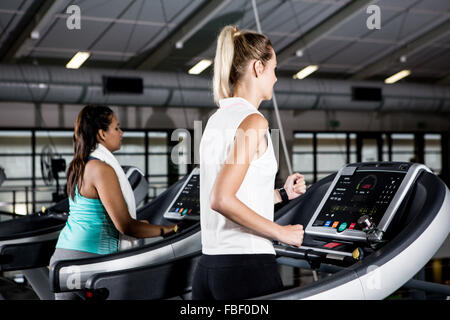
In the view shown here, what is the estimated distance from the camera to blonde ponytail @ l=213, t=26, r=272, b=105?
122cm

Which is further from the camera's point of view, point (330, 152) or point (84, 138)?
point (330, 152)

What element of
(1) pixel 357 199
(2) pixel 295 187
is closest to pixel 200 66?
(1) pixel 357 199

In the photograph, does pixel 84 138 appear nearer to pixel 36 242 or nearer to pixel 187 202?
pixel 187 202

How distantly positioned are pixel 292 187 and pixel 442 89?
10.2 m

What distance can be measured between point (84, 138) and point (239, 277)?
43.8 inches

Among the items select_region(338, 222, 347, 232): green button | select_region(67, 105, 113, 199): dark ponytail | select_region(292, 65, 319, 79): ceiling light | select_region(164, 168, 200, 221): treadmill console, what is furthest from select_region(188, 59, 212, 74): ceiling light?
select_region(338, 222, 347, 232): green button

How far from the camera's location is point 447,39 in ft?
32.7

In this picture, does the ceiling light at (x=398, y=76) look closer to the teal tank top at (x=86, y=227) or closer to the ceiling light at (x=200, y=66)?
the ceiling light at (x=200, y=66)

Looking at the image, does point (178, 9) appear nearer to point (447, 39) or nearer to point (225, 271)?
point (447, 39)

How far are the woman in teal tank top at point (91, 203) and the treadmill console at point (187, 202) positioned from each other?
49 cm

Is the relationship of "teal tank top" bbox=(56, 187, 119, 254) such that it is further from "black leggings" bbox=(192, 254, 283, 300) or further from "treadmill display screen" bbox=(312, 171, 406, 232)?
"black leggings" bbox=(192, 254, 283, 300)

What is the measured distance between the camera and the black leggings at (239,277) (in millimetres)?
1188

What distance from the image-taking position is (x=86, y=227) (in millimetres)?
2045

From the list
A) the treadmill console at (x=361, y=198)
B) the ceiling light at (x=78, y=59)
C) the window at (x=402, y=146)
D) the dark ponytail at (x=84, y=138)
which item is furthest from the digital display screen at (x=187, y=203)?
the window at (x=402, y=146)
